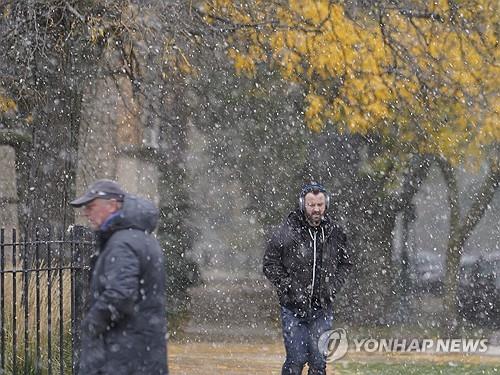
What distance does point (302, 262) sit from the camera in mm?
8836

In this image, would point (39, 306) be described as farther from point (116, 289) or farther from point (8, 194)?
point (8, 194)

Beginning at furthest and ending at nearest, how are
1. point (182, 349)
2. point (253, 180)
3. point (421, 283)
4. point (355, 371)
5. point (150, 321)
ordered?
1. point (421, 283)
2. point (253, 180)
3. point (182, 349)
4. point (355, 371)
5. point (150, 321)

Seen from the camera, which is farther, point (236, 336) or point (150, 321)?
point (236, 336)

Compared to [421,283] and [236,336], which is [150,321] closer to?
[236,336]

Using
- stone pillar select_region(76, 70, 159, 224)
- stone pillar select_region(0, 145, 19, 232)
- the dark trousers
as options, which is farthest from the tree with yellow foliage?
stone pillar select_region(0, 145, 19, 232)

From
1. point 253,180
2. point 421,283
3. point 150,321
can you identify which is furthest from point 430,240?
point 150,321

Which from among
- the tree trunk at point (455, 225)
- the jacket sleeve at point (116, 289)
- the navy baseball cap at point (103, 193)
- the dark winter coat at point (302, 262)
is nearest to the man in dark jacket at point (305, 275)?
the dark winter coat at point (302, 262)

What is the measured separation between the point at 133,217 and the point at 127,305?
49cm

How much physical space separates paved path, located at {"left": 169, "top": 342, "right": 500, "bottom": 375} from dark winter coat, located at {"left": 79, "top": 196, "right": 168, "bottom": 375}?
7.23 metres

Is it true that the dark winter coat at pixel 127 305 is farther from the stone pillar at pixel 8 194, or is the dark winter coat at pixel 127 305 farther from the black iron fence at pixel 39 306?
the stone pillar at pixel 8 194

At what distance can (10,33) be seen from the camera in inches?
540

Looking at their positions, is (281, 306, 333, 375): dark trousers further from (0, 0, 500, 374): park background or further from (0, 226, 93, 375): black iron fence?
(0, 0, 500, 374): park background

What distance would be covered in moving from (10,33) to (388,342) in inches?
302

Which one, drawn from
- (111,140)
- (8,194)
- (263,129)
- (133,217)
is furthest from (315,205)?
(8,194)
